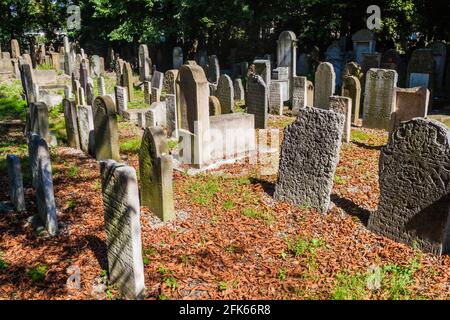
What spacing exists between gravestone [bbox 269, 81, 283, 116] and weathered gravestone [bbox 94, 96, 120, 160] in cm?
690

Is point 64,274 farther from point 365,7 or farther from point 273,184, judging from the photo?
point 365,7

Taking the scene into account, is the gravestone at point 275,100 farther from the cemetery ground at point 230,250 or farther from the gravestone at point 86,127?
the gravestone at point 86,127

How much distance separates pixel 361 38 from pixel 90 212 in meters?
17.8

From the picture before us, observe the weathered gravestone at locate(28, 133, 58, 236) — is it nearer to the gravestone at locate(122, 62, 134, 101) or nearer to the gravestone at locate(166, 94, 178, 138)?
the gravestone at locate(166, 94, 178, 138)

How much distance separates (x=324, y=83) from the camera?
553 inches

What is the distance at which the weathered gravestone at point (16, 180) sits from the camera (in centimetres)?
694

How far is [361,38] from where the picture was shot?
68.6ft

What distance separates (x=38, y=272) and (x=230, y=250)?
A: 8.31 ft

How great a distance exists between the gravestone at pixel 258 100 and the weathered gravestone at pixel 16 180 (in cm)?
733

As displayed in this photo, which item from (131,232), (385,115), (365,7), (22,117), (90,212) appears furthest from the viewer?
(365,7)

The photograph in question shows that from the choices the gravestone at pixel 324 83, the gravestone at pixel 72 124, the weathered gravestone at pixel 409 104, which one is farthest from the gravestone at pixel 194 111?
the gravestone at pixel 324 83

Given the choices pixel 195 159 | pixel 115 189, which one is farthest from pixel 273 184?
pixel 115 189

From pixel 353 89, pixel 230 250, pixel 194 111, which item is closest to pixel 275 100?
pixel 353 89

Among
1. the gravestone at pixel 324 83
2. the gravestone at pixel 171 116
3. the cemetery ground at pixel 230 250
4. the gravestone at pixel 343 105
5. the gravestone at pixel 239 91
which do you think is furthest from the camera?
the gravestone at pixel 239 91
